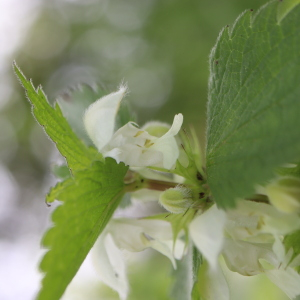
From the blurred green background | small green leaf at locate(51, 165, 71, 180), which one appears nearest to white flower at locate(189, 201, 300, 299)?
small green leaf at locate(51, 165, 71, 180)

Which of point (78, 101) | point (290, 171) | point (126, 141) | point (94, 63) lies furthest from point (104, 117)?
point (94, 63)

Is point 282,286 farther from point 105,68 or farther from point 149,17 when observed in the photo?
point 105,68

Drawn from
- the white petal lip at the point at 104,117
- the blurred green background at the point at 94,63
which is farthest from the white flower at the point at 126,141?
the blurred green background at the point at 94,63

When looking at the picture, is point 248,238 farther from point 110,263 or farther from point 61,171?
point 61,171

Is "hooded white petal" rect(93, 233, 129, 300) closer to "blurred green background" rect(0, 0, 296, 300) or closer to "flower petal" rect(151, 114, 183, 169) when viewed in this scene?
"flower petal" rect(151, 114, 183, 169)

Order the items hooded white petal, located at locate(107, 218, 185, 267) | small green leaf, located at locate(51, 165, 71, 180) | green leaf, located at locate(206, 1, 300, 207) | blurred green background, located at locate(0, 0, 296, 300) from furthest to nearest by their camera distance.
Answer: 1. blurred green background, located at locate(0, 0, 296, 300)
2. small green leaf, located at locate(51, 165, 71, 180)
3. hooded white petal, located at locate(107, 218, 185, 267)
4. green leaf, located at locate(206, 1, 300, 207)

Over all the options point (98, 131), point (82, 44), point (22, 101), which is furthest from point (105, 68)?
point (98, 131)
